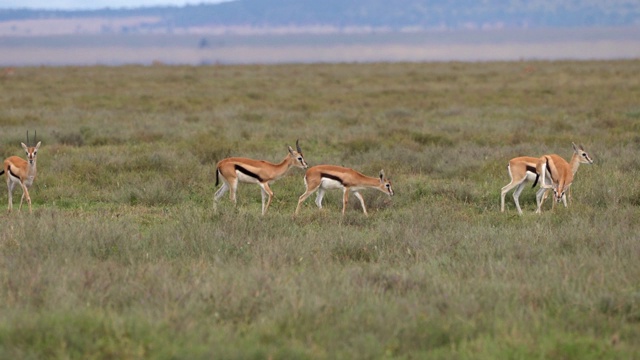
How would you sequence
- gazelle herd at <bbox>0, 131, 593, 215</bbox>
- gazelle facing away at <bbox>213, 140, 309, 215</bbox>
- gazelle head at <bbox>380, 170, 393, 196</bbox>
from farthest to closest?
1. gazelle head at <bbox>380, 170, 393, 196</bbox>
2. gazelle facing away at <bbox>213, 140, 309, 215</bbox>
3. gazelle herd at <bbox>0, 131, 593, 215</bbox>

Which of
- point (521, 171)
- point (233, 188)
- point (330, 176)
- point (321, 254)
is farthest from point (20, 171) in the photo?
point (521, 171)

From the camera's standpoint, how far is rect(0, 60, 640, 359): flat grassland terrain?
18.4 ft

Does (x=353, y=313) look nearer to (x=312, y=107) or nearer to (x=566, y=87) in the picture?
(x=312, y=107)

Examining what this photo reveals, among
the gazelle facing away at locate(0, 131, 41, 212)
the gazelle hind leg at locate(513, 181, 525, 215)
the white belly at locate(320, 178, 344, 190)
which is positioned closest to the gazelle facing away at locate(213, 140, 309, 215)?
the white belly at locate(320, 178, 344, 190)

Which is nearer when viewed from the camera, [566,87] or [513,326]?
[513,326]

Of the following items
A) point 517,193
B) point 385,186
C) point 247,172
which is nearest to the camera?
point 247,172

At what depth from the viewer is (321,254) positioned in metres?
8.08

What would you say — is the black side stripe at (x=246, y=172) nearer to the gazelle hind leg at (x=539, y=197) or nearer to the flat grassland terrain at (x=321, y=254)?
the flat grassland terrain at (x=321, y=254)

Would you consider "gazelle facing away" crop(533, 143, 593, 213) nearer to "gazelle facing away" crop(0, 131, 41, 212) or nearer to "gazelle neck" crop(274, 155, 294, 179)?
"gazelle neck" crop(274, 155, 294, 179)

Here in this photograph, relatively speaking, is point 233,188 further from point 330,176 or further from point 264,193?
point 330,176

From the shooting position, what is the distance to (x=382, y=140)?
56.9 ft

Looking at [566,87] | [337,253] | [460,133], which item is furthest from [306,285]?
[566,87]

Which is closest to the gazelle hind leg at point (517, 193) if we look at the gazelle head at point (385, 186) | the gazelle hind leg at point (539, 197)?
the gazelle hind leg at point (539, 197)

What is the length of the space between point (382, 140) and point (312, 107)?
32.1ft
